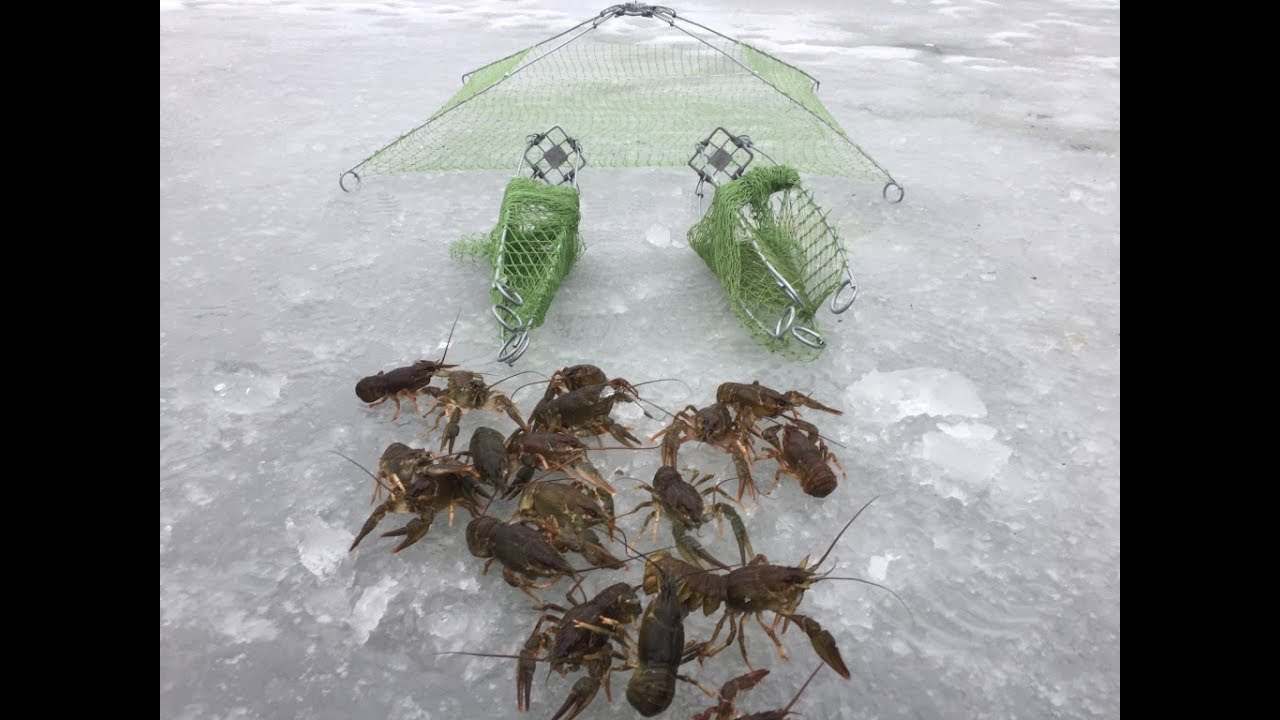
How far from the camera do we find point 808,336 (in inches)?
128

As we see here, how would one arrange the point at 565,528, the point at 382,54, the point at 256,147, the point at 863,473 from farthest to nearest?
the point at 382,54, the point at 256,147, the point at 863,473, the point at 565,528

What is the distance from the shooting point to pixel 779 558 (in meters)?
2.28

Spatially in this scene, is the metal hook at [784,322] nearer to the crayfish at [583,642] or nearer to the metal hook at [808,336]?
the metal hook at [808,336]

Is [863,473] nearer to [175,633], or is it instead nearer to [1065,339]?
[1065,339]

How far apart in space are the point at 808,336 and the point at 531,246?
1.41 m

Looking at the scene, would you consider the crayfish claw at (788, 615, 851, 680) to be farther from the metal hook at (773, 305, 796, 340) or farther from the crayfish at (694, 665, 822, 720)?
the metal hook at (773, 305, 796, 340)

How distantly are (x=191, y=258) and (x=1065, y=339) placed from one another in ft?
14.1

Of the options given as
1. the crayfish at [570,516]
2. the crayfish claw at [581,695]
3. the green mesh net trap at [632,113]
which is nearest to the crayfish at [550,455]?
the crayfish at [570,516]

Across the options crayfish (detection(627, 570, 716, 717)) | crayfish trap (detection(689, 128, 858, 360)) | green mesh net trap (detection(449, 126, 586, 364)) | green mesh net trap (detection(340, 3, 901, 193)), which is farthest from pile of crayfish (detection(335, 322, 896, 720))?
green mesh net trap (detection(340, 3, 901, 193))

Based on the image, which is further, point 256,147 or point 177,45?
point 177,45

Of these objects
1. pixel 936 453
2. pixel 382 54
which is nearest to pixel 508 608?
pixel 936 453

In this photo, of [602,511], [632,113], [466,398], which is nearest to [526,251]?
[466,398]

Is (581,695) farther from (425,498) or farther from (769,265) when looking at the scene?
(769,265)

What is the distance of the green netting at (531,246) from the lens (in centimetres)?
319
